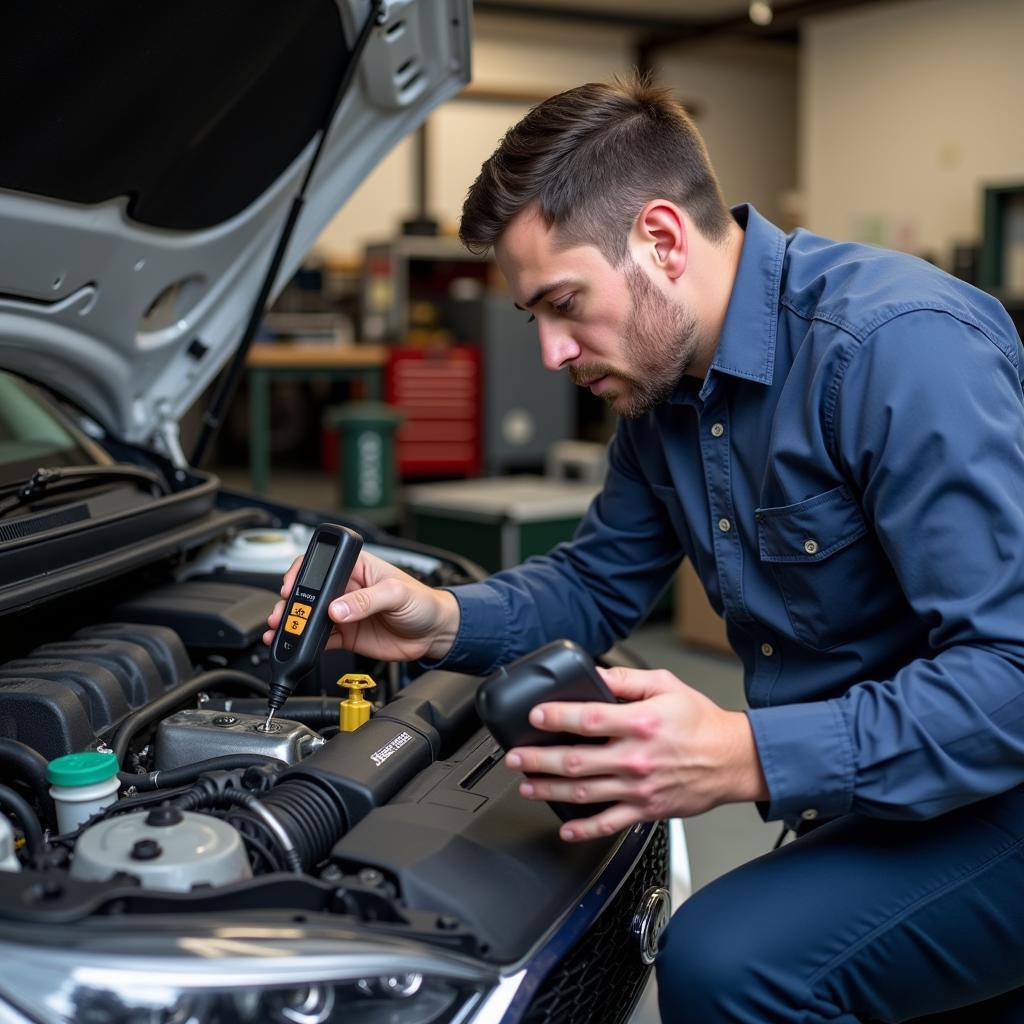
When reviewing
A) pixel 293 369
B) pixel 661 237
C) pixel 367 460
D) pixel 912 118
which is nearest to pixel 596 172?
pixel 661 237

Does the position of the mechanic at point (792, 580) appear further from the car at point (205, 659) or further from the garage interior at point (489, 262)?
the garage interior at point (489, 262)

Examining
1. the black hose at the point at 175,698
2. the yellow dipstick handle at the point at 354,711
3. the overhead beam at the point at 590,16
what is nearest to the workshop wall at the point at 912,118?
the overhead beam at the point at 590,16

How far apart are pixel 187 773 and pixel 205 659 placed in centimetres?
40

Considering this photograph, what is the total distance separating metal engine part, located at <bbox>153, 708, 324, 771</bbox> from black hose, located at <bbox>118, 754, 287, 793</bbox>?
0.03 meters

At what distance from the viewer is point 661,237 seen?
121 centimetres

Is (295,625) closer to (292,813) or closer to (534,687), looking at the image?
(292,813)

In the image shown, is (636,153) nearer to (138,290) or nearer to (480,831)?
(480,831)

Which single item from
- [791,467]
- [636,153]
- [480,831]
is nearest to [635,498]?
[791,467]

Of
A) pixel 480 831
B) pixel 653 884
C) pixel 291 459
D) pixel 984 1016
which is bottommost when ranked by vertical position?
pixel 291 459

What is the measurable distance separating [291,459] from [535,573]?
24.1 ft

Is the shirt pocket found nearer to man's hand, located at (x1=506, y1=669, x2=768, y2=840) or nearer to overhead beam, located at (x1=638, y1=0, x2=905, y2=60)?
man's hand, located at (x1=506, y1=669, x2=768, y2=840)

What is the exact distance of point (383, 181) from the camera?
29.1 feet

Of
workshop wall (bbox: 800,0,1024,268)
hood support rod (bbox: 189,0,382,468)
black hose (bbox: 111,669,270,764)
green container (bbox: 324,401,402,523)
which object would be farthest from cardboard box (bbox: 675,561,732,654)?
workshop wall (bbox: 800,0,1024,268)

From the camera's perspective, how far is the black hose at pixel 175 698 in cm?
115
